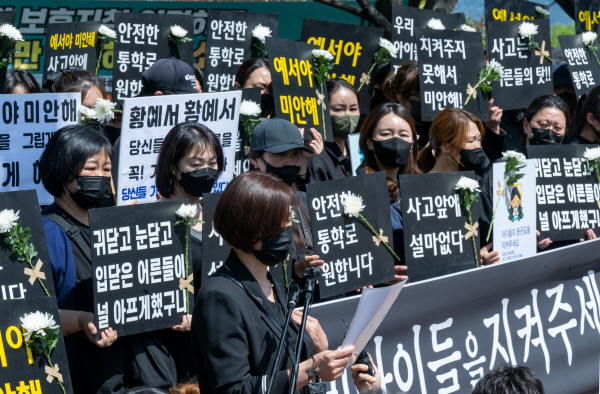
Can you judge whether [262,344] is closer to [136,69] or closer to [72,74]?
[72,74]

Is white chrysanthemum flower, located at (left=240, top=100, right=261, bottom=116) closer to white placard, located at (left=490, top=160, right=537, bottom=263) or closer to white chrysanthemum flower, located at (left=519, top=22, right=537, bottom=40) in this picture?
white placard, located at (left=490, top=160, right=537, bottom=263)

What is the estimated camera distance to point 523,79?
24.0ft

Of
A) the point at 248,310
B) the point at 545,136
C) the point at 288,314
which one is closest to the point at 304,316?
the point at 288,314

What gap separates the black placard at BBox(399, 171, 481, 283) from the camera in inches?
208

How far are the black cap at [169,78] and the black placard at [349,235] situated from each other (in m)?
1.81

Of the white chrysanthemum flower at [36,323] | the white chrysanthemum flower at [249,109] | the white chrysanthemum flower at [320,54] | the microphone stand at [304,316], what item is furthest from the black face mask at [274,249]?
the white chrysanthemum flower at [320,54]

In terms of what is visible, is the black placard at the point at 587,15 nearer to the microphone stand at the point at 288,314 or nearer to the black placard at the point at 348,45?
the black placard at the point at 348,45

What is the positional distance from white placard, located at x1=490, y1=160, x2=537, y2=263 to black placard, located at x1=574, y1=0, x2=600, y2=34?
3.34 meters

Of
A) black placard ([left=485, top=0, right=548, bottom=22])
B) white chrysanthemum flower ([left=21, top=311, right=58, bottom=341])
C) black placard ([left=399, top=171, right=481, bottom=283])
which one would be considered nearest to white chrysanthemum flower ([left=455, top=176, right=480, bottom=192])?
black placard ([left=399, top=171, right=481, bottom=283])

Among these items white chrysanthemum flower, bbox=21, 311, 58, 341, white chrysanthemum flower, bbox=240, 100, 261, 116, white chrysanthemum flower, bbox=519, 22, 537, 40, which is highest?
white chrysanthemum flower, bbox=519, 22, 537, 40

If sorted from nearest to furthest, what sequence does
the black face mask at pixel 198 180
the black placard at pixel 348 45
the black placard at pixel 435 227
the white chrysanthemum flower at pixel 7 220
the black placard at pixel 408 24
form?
1. the white chrysanthemum flower at pixel 7 220
2. the black face mask at pixel 198 180
3. the black placard at pixel 435 227
4. the black placard at pixel 348 45
5. the black placard at pixel 408 24

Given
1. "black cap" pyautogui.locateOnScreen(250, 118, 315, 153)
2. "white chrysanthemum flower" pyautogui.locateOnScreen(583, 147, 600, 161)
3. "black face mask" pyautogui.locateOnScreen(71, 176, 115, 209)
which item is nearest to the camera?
"black face mask" pyautogui.locateOnScreen(71, 176, 115, 209)

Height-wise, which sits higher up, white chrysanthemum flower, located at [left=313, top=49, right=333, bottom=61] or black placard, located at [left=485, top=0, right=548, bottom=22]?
black placard, located at [left=485, top=0, right=548, bottom=22]

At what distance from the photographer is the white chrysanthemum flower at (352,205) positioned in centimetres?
496
